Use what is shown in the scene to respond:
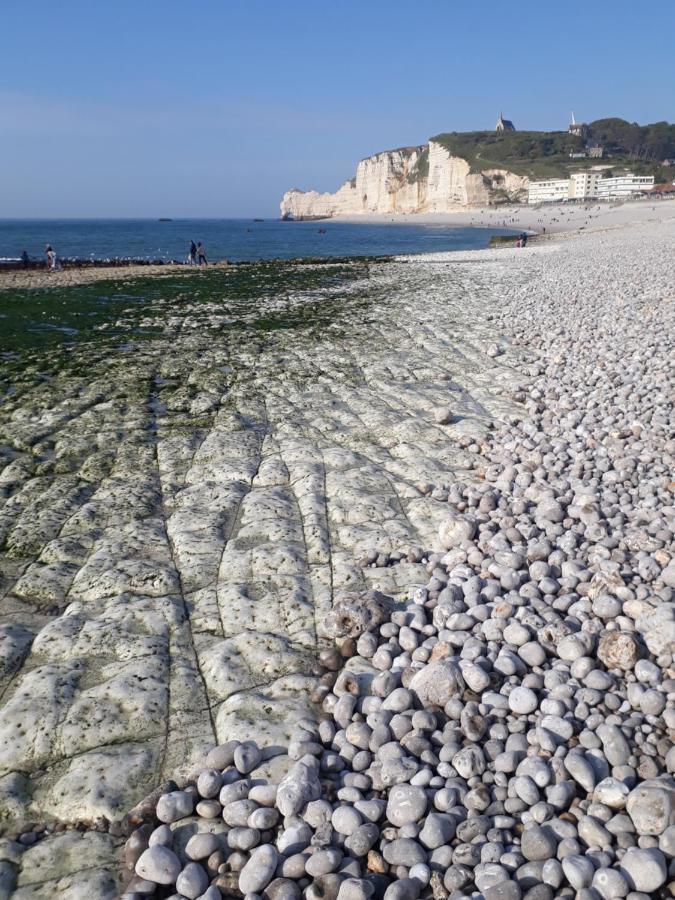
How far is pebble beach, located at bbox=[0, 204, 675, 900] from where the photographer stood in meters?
2.72

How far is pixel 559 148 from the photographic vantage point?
168750mm

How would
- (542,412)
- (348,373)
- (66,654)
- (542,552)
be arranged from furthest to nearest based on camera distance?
(348,373), (542,412), (542,552), (66,654)

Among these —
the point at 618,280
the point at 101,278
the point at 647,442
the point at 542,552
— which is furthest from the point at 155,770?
the point at 101,278

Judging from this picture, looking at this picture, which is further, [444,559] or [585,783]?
[444,559]

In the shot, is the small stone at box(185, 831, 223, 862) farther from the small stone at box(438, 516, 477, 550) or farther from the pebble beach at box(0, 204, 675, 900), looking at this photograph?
the small stone at box(438, 516, 477, 550)

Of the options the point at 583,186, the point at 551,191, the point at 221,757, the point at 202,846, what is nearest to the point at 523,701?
the point at 221,757

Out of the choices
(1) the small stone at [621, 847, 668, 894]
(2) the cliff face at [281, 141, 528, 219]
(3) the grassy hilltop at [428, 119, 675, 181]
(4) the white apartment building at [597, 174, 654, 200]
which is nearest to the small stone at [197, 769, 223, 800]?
(1) the small stone at [621, 847, 668, 894]

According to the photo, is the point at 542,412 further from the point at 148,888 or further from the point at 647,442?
the point at 148,888

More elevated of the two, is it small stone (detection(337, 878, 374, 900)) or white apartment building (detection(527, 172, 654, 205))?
white apartment building (detection(527, 172, 654, 205))

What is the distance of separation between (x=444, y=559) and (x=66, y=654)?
2.86 meters

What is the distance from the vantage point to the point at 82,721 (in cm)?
359

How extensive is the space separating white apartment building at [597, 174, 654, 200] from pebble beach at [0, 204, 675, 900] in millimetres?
135278

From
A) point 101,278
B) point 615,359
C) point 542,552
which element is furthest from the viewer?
point 101,278

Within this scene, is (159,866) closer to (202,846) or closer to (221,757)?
(202,846)
